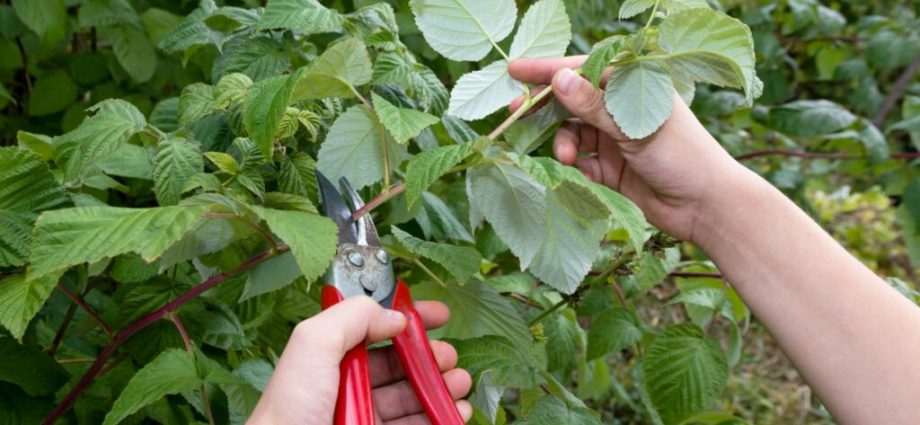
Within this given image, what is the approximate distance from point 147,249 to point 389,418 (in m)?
0.39

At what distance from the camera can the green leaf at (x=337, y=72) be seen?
2.65 ft

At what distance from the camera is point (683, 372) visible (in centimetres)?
118

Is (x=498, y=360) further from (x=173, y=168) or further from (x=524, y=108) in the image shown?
(x=173, y=168)

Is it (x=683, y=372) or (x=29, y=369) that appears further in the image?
(x=683, y=372)

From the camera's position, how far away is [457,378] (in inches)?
35.9

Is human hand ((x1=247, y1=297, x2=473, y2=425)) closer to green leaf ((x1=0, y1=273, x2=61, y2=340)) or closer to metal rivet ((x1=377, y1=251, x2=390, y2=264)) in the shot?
metal rivet ((x1=377, y1=251, x2=390, y2=264))

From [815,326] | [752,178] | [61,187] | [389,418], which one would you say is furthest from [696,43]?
[61,187]

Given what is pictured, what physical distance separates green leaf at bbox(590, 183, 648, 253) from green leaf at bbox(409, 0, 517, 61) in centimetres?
23

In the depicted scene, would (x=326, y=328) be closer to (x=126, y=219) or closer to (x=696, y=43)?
(x=126, y=219)

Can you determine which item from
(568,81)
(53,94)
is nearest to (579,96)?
(568,81)

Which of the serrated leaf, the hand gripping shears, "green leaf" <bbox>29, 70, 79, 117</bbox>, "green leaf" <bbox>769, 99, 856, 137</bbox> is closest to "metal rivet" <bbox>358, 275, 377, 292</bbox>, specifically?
the hand gripping shears

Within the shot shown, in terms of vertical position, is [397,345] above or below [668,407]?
above

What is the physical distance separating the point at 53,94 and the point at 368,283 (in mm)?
1038

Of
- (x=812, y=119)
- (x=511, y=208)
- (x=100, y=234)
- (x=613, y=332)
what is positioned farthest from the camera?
(x=812, y=119)
